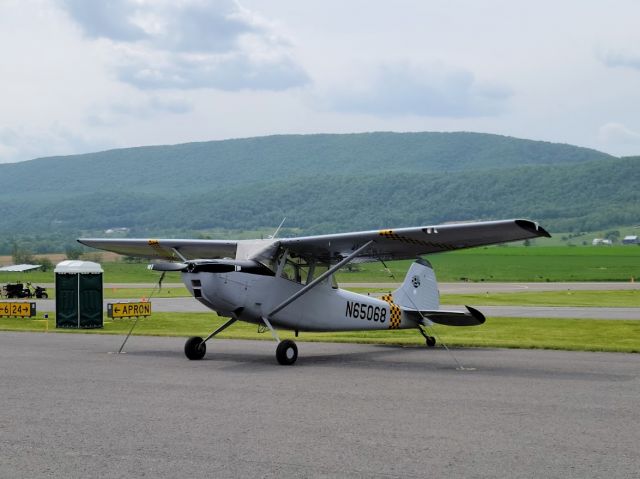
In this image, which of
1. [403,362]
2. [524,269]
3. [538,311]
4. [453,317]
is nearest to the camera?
[403,362]

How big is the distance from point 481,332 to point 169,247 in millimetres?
9877

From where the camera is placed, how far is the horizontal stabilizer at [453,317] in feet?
64.8

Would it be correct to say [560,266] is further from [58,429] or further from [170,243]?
[58,429]

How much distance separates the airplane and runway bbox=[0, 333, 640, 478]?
969 millimetres

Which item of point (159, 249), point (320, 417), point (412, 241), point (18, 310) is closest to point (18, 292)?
point (18, 310)

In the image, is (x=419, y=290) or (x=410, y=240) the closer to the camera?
(x=410, y=240)

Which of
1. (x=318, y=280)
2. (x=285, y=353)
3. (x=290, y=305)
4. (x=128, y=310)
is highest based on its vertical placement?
(x=318, y=280)

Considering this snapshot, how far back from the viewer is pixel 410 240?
17.5 meters

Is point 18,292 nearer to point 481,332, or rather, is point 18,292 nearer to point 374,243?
point 481,332

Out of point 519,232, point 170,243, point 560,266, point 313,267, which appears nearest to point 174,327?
point 170,243

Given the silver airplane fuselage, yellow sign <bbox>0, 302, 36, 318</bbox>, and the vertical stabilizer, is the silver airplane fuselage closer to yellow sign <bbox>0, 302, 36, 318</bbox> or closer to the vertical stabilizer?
the vertical stabilizer

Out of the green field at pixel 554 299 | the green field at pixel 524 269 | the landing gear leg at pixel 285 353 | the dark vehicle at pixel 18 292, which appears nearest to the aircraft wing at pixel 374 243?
the landing gear leg at pixel 285 353

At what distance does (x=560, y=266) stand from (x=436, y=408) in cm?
10001

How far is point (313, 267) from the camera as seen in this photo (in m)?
19.1
